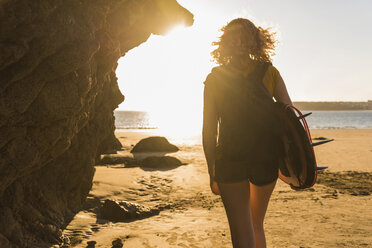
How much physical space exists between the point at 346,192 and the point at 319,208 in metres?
1.90

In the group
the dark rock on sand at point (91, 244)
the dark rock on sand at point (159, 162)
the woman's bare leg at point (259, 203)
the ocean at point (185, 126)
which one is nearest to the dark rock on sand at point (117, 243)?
the dark rock on sand at point (91, 244)

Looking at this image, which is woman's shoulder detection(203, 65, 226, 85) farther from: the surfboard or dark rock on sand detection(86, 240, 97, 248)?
dark rock on sand detection(86, 240, 97, 248)

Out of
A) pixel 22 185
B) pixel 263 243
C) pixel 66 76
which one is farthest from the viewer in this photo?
pixel 22 185

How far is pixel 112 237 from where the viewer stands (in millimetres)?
4953

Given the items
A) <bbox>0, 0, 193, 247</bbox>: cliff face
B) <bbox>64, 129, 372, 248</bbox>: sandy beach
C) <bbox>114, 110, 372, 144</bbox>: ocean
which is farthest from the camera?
<bbox>114, 110, 372, 144</bbox>: ocean

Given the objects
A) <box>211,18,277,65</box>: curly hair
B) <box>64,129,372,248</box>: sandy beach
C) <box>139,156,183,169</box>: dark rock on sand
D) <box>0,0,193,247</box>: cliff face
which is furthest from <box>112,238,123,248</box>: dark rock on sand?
<box>139,156,183,169</box>: dark rock on sand

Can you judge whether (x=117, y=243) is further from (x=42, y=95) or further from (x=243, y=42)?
(x=243, y=42)

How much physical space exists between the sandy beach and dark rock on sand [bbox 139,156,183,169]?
2.37m

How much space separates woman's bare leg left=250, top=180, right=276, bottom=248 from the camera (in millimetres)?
2412

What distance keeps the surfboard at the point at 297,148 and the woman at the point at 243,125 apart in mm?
70

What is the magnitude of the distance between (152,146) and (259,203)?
53.9 ft

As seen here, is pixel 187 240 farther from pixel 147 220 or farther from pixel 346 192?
pixel 346 192

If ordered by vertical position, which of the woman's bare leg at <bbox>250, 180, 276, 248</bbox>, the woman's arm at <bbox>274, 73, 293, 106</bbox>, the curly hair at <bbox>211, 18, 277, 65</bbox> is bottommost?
the woman's bare leg at <bbox>250, 180, 276, 248</bbox>

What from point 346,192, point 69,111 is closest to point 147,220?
point 69,111
